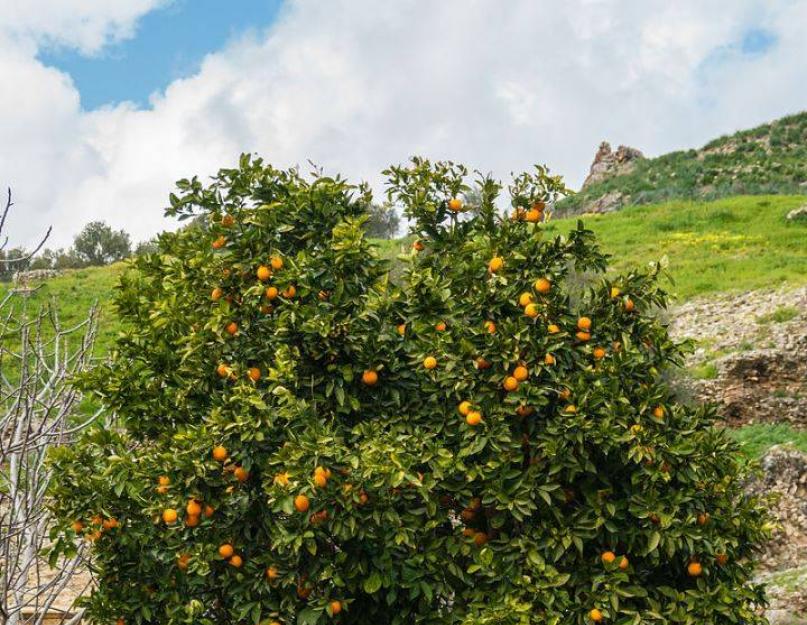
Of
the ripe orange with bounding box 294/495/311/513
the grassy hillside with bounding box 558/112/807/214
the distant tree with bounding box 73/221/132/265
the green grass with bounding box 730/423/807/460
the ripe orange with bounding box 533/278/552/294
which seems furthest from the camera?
the distant tree with bounding box 73/221/132/265

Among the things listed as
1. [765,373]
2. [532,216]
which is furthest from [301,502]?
[765,373]

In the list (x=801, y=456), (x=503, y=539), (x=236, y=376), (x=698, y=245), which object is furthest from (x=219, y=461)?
(x=698, y=245)

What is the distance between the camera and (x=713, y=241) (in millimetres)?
26578

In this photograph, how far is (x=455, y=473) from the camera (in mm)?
5395

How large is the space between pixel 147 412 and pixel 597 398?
9.94 ft

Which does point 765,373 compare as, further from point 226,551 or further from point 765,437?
point 226,551

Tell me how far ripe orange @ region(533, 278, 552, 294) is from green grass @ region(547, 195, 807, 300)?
1614 cm

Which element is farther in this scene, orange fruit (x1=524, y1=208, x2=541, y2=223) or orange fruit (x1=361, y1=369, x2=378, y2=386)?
orange fruit (x1=524, y1=208, x2=541, y2=223)

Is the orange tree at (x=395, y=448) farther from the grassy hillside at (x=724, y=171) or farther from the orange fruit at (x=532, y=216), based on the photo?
the grassy hillside at (x=724, y=171)

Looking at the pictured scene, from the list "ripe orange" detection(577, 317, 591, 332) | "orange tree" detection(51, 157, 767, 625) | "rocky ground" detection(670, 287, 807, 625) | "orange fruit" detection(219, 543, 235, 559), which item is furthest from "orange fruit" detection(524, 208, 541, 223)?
"rocky ground" detection(670, 287, 807, 625)

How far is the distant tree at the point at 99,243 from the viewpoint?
4888cm

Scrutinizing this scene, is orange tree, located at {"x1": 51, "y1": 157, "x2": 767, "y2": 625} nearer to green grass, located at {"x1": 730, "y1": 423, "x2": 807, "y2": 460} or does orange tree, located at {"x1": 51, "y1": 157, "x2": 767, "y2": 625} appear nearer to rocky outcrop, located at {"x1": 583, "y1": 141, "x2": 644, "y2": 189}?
green grass, located at {"x1": 730, "y1": 423, "x2": 807, "y2": 460}

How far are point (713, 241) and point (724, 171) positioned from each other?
20.1 m

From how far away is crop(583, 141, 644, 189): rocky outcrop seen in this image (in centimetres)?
5269
